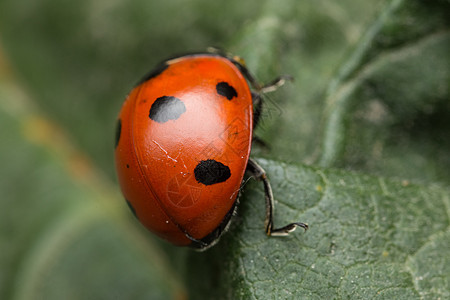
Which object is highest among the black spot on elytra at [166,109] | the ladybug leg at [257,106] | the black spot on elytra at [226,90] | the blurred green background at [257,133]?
the black spot on elytra at [226,90]

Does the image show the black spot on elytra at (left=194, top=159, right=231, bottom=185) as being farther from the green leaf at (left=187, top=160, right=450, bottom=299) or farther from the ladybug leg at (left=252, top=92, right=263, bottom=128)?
the ladybug leg at (left=252, top=92, right=263, bottom=128)

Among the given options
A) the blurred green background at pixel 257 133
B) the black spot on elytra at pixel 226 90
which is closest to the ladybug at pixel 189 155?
the black spot on elytra at pixel 226 90

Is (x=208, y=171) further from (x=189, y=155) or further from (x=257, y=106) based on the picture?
(x=257, y=106)

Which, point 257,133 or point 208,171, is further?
point 257,133

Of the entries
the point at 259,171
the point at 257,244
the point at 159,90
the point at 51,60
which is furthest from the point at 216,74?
the point at 51,60

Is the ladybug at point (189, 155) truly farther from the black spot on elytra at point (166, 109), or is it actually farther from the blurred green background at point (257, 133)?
the blurred green background at point (257, 133)

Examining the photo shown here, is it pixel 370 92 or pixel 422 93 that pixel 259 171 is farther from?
pixel 422 93

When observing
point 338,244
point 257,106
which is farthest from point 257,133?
point 338,244
